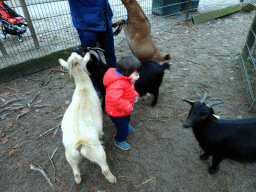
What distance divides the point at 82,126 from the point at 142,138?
4.33 ft

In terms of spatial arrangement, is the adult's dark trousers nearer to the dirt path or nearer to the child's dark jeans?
the dirt path

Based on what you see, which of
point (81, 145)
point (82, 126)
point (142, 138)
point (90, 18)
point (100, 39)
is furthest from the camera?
point (100, 39)

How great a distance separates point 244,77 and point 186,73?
1320mm

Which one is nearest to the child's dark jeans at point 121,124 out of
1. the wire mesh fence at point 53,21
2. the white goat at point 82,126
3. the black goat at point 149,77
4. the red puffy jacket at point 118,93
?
the red puffy jacket at point 118,93

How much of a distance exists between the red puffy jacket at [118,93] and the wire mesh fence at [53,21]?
3221mm

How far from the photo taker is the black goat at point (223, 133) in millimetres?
1994

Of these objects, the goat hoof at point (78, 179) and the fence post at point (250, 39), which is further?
the fence post at point (250, 39)

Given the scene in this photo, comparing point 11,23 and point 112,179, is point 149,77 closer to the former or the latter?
point 112,179

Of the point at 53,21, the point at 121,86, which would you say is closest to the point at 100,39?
the point at 121,86

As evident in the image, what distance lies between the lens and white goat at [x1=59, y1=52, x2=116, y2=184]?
5.98ft

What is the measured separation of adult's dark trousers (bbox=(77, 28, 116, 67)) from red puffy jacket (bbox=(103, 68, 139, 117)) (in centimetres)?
142

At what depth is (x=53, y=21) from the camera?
612 centimetres

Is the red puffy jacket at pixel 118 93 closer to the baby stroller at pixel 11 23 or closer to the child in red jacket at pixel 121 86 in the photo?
the child in red jacket at pixel 121 86

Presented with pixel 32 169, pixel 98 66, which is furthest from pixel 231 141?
pixel 32 169
